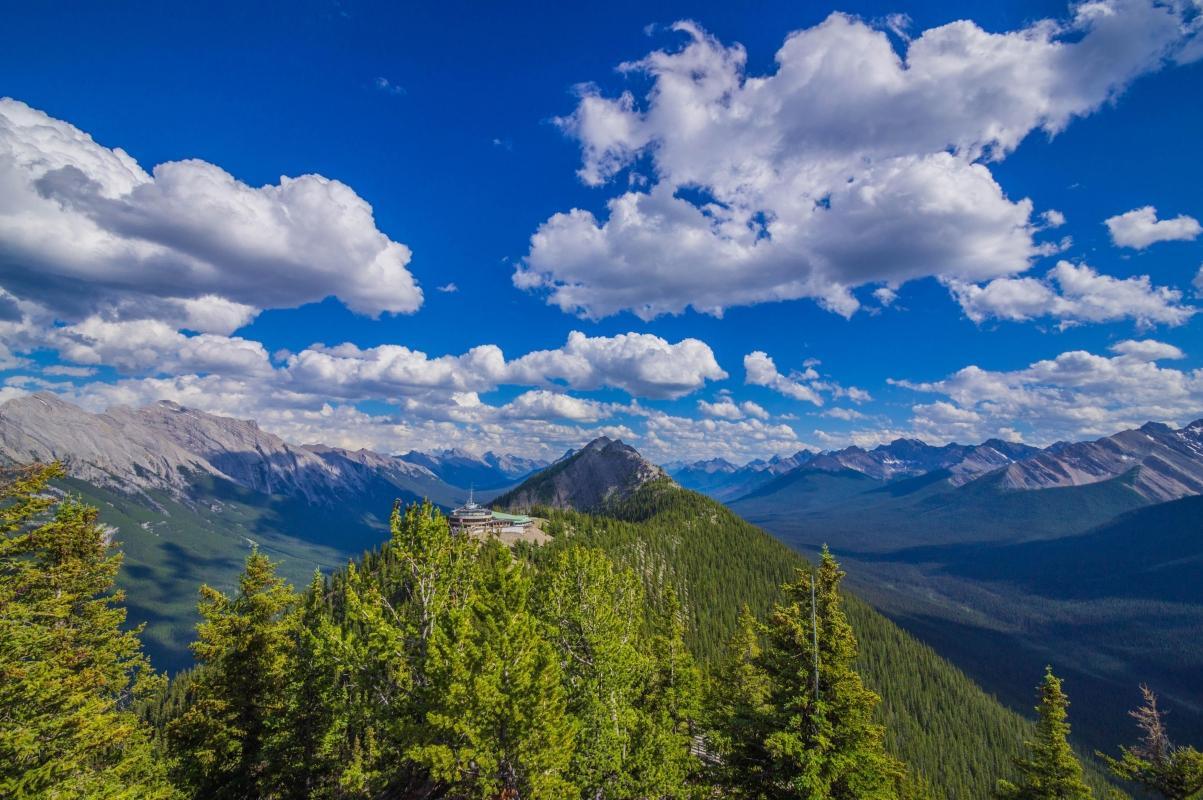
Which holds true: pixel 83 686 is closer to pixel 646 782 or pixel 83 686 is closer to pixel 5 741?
pixel 5 741

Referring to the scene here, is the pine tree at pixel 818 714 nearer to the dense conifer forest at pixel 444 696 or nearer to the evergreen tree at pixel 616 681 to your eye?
the dense conifer forest at pixel 444 696

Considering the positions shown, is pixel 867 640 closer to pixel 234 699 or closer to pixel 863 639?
pixel 863 639

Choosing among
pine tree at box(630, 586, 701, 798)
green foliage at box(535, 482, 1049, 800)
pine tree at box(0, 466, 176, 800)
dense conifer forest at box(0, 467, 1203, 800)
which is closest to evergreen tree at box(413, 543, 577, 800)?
dense conifer forest at box(0, 467, 1203, 800)

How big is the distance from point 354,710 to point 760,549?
549 feet

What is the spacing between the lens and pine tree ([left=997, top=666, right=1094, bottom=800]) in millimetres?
25594

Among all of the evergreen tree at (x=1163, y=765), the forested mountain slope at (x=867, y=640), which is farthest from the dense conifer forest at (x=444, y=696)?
the forested mountain slope at (x=867, y=640)

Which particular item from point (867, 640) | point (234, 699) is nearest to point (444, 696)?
point (234, 699)

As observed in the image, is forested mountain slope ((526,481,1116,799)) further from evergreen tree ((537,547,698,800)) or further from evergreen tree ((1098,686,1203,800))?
evergreen tree ((1098,686,1203,800))

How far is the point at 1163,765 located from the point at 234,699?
47.9 meters

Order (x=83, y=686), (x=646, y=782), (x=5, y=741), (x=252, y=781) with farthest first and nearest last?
(x=252, y=781)
(x=646, y=782)
(x=83, y=686)
(x=5, y=741)

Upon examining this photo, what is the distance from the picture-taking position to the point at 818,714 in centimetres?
2323

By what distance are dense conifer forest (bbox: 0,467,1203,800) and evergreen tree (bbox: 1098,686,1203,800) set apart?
95 millimetres

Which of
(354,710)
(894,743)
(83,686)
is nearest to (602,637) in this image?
(354,710)

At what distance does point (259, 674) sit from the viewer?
105 feet
